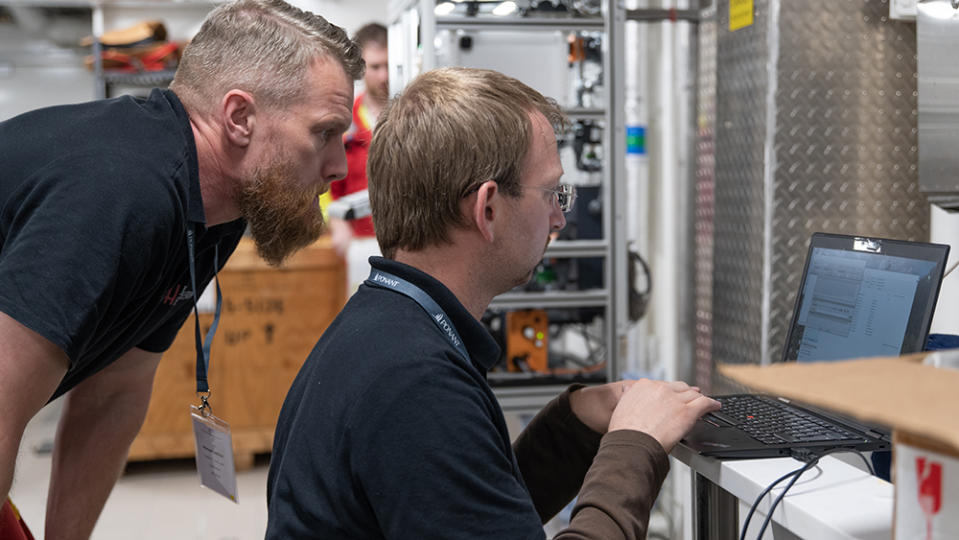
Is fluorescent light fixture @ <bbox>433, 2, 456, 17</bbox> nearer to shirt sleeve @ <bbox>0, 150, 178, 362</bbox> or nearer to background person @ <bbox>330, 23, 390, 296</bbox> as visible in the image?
background person @ <bbox>330, 23, 390, 296</bbox>

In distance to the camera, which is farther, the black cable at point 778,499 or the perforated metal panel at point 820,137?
the perforated metal panel at point 820,137

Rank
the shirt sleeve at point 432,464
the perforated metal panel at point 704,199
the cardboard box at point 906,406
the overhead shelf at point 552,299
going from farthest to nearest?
the overhead shelf at point 552,299 → the perforated metal panel at point 704,199 → the shirt sleeve at point 432,464 → the cardboard box at point 906,406

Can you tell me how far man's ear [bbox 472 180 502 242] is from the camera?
1.17 metres

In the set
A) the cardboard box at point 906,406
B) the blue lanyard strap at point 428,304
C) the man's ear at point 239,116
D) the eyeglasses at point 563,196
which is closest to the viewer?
the cardboard box at point 906,406

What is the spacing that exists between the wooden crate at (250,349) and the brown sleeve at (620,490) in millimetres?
3062

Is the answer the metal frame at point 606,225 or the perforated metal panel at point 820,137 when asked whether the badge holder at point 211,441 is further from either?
the perforated metal panel at point 820,137

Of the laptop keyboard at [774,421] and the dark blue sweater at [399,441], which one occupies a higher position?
the dark blue sweater at [399,441]

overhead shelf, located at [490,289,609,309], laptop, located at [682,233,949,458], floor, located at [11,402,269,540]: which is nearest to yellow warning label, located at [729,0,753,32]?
overhead shelf, located at [490,289,609,309]

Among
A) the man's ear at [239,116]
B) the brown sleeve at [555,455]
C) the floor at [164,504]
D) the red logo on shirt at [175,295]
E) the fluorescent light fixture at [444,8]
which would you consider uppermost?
the fluorescent light fixture at [444,8]

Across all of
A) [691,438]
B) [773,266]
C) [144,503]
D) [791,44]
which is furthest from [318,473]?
[144,503]

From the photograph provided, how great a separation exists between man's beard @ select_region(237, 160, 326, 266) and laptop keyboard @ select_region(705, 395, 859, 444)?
32.6 inches

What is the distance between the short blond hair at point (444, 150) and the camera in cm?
117

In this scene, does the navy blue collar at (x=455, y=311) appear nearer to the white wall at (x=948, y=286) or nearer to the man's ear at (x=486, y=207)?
the man's ear at (x=486, y=207)

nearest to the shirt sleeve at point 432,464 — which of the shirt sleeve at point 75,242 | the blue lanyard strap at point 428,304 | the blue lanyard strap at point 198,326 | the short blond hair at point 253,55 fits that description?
the blue lanyard strap at point 428,304
